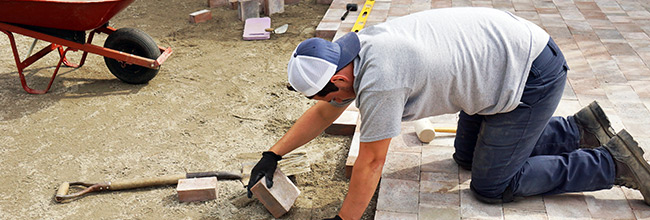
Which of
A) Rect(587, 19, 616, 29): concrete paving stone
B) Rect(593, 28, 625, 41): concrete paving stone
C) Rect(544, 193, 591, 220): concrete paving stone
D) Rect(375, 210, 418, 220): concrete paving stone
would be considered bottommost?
Rect(587, 19, 616, 29): concrete paving stone

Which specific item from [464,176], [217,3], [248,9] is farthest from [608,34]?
[217,3]

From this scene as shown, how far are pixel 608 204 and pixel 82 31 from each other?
4.19m

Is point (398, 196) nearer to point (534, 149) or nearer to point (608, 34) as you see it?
point (534, 149)

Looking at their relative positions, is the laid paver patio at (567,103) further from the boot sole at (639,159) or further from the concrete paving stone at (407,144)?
the boot sole at (639,159)

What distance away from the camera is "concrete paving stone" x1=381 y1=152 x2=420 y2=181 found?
3.36m

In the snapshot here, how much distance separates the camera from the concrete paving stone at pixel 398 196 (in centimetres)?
307

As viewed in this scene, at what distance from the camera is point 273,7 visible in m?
6.77

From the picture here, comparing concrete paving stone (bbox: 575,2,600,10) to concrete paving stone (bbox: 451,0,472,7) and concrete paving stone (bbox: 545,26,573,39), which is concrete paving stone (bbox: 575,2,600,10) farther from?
concrete paving stone (bbox: 451,0,472,7)

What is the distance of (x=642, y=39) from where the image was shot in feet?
17.6

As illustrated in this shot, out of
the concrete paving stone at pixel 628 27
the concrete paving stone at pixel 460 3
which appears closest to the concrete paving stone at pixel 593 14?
the concrete paving stone at pixel 628 27

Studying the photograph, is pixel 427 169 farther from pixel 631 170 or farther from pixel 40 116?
pixel 40 116

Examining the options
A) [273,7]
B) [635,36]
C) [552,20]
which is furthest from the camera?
[273,7]

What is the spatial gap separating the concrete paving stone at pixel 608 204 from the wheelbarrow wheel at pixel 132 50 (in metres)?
3.65

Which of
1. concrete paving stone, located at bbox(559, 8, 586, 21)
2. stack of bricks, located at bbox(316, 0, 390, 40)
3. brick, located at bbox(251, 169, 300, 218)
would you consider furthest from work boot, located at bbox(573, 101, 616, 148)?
concrete paving stone, located at bbox(559, 8, 586, 21)
